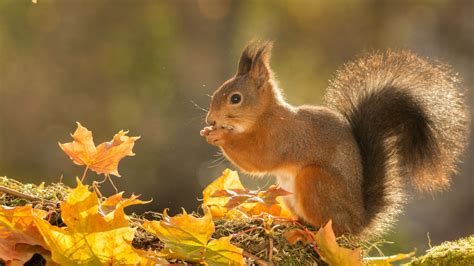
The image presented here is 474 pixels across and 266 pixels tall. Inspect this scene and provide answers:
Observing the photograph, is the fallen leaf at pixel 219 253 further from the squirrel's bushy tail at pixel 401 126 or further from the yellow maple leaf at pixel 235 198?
the squirrel's bushy tail at pixel 401 126

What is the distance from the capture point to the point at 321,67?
5.63 m

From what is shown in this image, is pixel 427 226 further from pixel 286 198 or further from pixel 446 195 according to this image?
pixel 286 198

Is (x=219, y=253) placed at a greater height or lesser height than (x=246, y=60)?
lesser

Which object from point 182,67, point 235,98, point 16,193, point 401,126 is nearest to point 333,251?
point 16,193

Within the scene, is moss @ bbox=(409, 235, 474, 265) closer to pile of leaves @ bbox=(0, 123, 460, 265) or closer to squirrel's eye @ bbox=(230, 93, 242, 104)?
pile of leaves @ bbox=(0, 123, 460, 265)

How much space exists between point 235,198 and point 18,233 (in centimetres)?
24

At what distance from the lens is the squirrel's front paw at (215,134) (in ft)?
4.99

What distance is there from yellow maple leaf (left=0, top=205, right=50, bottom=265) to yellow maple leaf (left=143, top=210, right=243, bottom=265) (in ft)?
0.35

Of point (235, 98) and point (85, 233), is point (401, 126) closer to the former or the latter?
point (235, 98)

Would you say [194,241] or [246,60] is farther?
[246,60]

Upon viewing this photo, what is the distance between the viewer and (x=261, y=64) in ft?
5.39

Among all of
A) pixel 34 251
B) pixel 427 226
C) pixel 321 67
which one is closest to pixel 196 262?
pixel 34 251

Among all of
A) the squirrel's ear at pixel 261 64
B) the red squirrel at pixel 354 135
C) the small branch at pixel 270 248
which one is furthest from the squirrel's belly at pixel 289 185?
the small branch at pixel 270 248

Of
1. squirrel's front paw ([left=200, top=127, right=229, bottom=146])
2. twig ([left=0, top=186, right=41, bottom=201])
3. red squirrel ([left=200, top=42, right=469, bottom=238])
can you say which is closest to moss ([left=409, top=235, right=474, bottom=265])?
red squirrel ([left=200, top=42, right=469, bottom=238])
